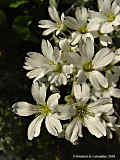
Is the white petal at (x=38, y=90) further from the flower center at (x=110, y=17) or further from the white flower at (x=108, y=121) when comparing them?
the flower center at (x=110, y=17)

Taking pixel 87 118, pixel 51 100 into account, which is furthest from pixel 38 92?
pixel 87 118

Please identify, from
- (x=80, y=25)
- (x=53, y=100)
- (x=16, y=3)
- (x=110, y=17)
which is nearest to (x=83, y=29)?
(x=80, y=25)

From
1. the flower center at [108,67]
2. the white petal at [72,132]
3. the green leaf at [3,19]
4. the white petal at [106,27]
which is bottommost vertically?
the white petal at [72,132]

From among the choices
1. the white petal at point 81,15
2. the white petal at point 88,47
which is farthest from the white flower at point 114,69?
the white petal at point 81,15

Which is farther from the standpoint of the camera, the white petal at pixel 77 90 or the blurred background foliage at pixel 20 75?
the blurred background foliage at pixel 20 75

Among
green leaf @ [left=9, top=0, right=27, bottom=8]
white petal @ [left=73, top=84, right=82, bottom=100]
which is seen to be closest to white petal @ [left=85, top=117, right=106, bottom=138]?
white petal @ [left=73, top=84, right=82, bottom=100]

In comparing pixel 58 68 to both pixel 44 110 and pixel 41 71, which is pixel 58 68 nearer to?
pixel 41 71

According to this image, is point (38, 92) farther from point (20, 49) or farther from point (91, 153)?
point (91, 153)
